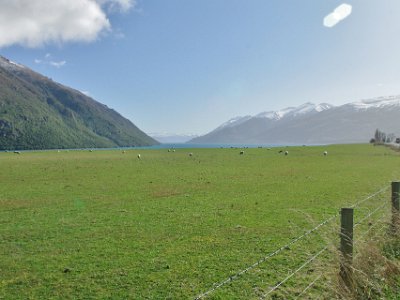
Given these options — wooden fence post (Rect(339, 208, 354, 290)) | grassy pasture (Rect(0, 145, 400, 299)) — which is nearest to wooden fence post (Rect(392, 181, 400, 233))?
grassy pasture (Rect(0, 145, 400, 299))

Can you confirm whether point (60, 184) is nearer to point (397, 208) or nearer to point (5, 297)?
point (5, 297)

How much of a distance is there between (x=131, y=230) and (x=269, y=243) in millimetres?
5835

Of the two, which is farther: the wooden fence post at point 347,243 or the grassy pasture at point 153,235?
the grassy pasture at point 153,235

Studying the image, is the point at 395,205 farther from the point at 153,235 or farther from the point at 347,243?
the point at 153,235

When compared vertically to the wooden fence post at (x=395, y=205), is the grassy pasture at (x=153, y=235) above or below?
below

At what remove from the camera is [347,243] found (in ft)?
26.6

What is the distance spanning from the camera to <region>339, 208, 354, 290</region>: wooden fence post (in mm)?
8070

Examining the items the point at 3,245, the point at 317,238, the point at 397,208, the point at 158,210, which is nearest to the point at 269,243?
the point at 317,238

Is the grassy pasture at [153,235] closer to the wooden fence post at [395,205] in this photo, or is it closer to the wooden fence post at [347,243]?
the wooden fence post at [347,243]

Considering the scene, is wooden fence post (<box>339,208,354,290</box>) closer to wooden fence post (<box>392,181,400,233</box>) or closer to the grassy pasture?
the grassy pasture

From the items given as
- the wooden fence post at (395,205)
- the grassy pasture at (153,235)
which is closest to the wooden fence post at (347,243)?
the grassy pasture at (153,235)

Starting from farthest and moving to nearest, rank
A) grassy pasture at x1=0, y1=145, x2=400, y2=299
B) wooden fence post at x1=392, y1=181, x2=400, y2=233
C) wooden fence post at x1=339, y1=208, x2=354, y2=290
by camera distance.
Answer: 1. wooden fence post at x1=392, y1=181, x2=400, y2=233
2. grassy pasture at x1=0, y1=145, x2=400, y2=299
3. wooden fence post at x1=339, y1=208, x2=354, y2=290

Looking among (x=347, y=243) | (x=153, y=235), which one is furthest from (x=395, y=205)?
(x=153, y=235)

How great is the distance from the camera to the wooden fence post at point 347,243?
318 inches
